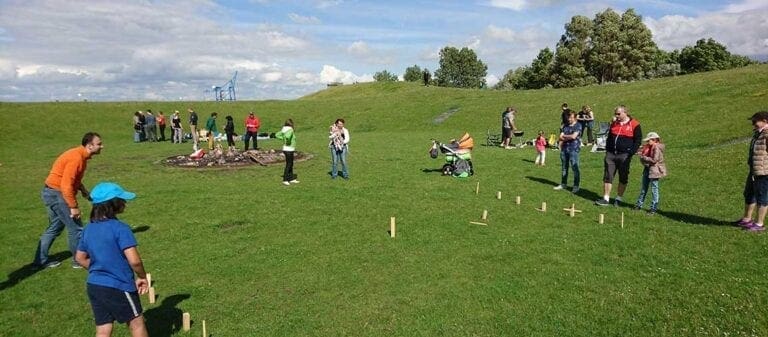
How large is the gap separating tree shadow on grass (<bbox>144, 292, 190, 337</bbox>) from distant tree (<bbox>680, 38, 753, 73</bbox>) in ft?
307

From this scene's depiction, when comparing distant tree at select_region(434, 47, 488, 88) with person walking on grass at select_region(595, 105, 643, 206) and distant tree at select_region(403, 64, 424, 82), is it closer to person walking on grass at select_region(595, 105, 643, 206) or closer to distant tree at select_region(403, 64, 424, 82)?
distant tree at select_region(403, 64, 424, 82)

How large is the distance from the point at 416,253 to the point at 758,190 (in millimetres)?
7675

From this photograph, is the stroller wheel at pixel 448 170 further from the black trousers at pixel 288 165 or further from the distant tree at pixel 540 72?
the distant tree at pixel 540 72

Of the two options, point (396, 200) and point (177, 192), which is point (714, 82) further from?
point (177, 192)

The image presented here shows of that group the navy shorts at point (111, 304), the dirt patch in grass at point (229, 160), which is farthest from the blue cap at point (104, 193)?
the dirt patch in grass at point (229, 160)

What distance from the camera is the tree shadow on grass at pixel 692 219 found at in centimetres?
1140

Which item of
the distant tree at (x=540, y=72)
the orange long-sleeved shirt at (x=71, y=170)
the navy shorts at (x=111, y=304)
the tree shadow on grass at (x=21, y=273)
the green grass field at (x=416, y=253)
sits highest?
the distant tree at (x=540, y=72)

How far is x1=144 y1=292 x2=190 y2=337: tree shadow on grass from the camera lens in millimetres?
7133

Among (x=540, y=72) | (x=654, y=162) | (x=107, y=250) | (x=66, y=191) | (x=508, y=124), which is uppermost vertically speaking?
(x=540, y=72)

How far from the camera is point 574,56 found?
232 ft

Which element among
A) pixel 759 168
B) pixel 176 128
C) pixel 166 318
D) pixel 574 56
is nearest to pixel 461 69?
pixel 574 56

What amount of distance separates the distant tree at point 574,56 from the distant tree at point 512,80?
64.3 ft

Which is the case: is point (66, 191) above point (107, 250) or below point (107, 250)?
above

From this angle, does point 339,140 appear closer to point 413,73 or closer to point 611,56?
point 611,56
